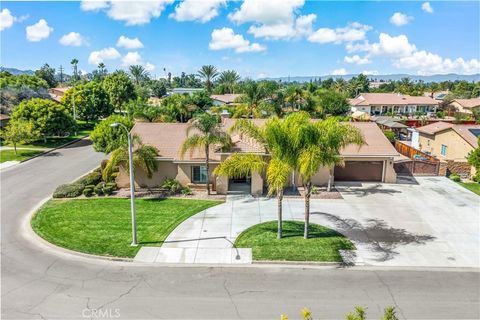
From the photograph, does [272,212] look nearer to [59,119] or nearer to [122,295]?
[122,295]


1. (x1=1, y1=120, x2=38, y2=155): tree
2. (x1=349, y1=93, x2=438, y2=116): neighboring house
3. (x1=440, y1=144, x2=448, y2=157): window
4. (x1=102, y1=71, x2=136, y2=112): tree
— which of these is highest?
(x1=102, y1=71, x2=136, y2=112): tree

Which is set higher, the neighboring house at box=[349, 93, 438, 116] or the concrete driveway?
the neighboring house at box=[349, 93, 438, 116]


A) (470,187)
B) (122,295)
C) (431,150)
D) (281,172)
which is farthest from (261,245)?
(431,150)

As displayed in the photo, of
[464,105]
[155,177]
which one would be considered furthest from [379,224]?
[464,105]

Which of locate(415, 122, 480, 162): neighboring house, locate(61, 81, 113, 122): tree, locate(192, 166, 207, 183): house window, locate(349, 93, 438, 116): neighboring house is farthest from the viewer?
locate(349, 93, 438, 116): neighboring house

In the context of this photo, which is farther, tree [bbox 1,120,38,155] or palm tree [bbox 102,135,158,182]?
tree [bbox 1,120,38,155]

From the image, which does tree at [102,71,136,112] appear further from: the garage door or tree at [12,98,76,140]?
the garage door

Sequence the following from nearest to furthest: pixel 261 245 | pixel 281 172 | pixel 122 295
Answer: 1. pixel 122 295
2. pixel 281 172
3. pixel 261 245

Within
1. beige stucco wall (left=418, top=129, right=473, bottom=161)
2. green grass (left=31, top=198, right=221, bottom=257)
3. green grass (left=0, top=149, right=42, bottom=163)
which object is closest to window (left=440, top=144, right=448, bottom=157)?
beige stucco wall (left=418, top=129, right=473, bottom=161)
